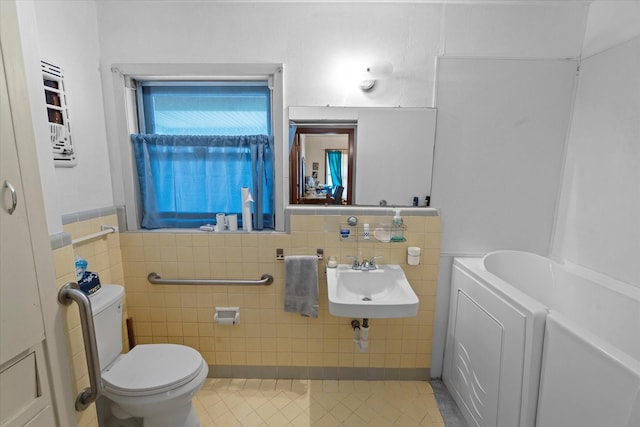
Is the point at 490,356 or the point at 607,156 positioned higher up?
the point at 607,156

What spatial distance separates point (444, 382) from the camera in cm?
195

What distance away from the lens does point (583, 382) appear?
104cm

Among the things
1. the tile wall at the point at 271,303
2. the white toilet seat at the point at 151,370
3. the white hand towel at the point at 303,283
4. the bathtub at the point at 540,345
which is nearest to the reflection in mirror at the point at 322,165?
the tile wall at the point at 271,303

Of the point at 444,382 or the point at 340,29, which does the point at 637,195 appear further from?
the point at 340,29

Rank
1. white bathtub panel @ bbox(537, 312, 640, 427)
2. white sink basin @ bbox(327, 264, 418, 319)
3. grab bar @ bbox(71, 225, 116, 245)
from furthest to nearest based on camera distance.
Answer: white sink basin @ bbox(327, 264, 418, 319)
grab bar @ bbox(71, 225, 116, 245)
white bathtub panel @ bbox(537, 312, 640, 427)

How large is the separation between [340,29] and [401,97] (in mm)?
558

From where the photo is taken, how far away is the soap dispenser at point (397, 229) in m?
1.77

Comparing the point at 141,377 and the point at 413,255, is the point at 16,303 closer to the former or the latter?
the point at 141,377

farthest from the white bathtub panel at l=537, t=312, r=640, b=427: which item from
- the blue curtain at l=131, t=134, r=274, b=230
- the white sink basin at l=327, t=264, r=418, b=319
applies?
the blue curtain at l=131, t=134, r=274, b=230

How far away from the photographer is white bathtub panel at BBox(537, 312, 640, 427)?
35.7 inches

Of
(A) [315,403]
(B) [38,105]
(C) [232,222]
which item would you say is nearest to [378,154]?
(C) [232,222]

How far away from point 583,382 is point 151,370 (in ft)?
6.30

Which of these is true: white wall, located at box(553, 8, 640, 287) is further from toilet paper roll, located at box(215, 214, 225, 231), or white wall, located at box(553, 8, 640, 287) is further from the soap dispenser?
toilet paper roll, located at box(215, 214, 225, 231)

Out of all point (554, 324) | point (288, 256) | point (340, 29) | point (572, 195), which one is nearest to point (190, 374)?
point (288, 256)
